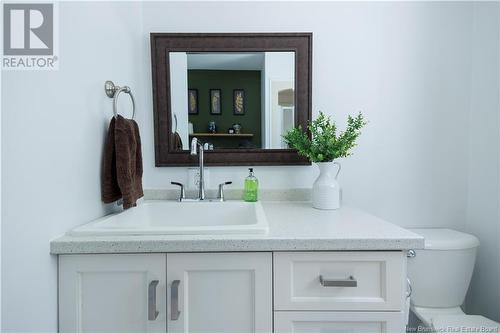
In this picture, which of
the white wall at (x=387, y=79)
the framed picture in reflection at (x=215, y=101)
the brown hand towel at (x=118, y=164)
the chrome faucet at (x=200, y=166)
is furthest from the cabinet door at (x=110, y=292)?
the framed picture in reflection at (x=215, y=101)

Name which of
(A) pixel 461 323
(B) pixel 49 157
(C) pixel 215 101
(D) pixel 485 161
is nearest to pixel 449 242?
(A) pixel 461 323

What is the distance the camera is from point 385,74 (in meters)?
1.40

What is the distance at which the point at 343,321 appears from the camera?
78 cm

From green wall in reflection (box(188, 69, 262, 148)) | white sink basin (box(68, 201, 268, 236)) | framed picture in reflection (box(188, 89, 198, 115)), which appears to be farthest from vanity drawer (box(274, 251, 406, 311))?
framed picture in reflection (box(188, 89, 198, 115))

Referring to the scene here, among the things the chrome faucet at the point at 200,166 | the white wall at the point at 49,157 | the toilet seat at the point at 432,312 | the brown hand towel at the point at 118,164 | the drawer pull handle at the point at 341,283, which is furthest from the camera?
the chrome faucet at the point at 200,166

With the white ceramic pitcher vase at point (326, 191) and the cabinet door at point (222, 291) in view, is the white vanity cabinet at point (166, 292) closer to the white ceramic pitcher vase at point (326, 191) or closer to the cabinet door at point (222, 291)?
the cabinet door at point (222, 291)

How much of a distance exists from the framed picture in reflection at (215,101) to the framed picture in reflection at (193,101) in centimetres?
8

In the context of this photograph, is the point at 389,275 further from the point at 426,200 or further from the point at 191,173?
the point at 191,173

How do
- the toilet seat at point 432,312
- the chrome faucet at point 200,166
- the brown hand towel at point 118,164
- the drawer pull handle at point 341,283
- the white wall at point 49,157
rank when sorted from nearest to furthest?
1. the white wall at point 49,157
2. the drawer pull handle at point 341,283
3. the brown hand towel at point 118,164
4. the toilet seat at point 432,312
5. the chrome faucet at point 200,166

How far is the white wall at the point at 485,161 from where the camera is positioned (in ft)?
4.22

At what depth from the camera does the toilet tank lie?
1.20 metres

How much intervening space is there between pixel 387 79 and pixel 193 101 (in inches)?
40.5

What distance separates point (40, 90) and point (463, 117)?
1.84m

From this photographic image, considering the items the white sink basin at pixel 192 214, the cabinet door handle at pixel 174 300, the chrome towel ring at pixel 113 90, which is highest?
the chrome towel ring at pixel 113 90
